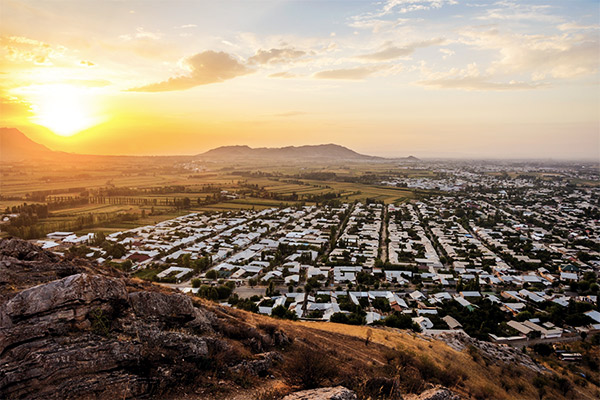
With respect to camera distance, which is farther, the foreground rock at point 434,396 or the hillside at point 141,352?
the foreground rock at point 434,396

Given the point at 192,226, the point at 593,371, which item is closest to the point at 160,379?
the point at 593,371

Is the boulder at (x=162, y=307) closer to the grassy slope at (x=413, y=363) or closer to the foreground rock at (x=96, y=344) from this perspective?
the foreground rock at (x=96, y=344)

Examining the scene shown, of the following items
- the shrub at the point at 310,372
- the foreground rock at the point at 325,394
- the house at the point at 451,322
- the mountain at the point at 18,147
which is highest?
the mountain at the point at 18,147

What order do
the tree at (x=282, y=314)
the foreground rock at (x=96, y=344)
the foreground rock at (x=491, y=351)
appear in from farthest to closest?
the tree at (x=282, y=314) < the foreground rock at (x=491, y=351) < the foreground rock at (x=96, y=344)

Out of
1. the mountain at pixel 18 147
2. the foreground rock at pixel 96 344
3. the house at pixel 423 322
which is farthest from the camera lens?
the mountain at pixel 18 147

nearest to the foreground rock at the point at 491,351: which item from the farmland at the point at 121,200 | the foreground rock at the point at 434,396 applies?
the foreground rock at the point at 434,396

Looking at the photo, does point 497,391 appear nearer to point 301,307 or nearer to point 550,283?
point 301,307
